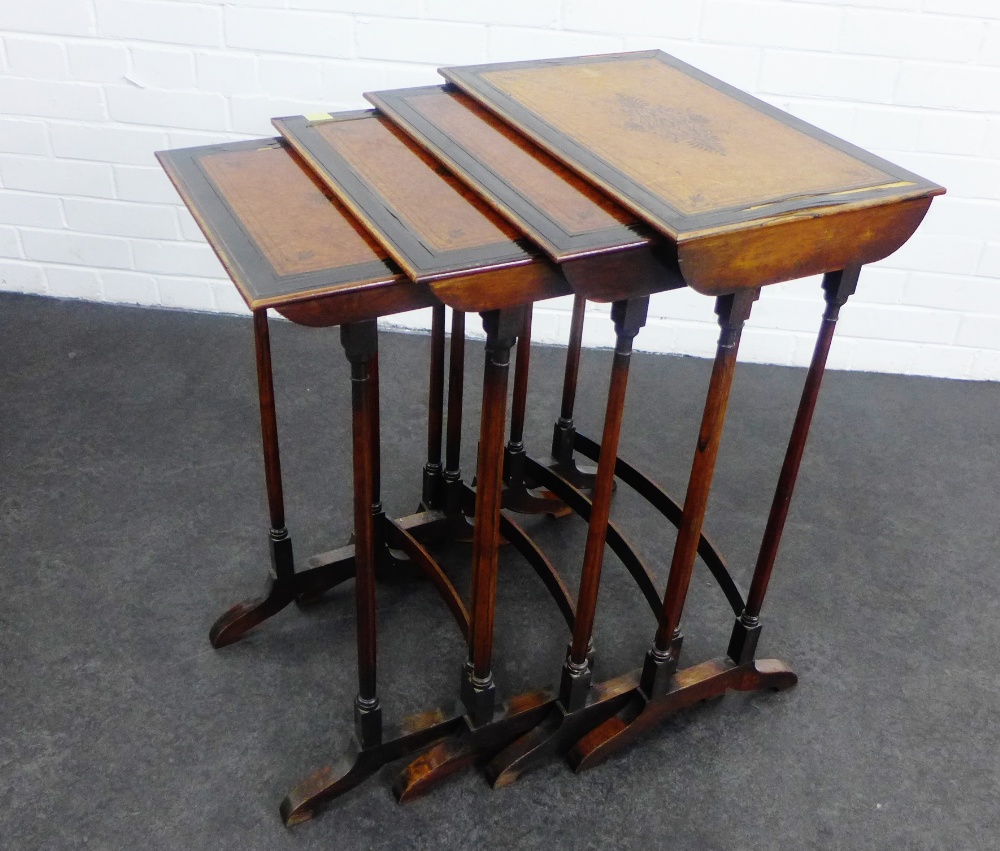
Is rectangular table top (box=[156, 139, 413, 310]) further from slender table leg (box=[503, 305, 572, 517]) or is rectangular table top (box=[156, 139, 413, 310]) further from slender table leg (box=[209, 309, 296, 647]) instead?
slender table leg (box=[503, 305, 572, 517])

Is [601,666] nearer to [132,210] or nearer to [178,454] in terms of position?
[178,454]

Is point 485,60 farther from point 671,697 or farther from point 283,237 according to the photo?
point 671,697

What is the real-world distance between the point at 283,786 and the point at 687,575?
69 cm

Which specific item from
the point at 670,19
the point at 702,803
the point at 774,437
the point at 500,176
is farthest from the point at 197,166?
the point at 774,437

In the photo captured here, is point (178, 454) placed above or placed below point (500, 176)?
below

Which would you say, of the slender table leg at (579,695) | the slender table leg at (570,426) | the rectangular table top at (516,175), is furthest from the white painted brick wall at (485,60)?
the slender table leg at (579,695)

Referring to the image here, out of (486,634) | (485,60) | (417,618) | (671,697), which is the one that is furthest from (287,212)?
(485,60)

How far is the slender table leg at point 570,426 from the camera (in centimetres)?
195

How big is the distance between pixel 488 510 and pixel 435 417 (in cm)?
50

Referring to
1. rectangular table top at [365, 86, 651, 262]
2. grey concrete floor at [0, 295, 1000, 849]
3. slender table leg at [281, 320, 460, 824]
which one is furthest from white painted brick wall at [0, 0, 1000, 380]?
slender table leg at [281, 320, 460, 824]

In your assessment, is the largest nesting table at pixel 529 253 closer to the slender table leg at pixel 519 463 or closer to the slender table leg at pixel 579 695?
the slender table leg at pixel 579 695

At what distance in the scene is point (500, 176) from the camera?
52.0 inches

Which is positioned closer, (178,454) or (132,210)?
(178,454)

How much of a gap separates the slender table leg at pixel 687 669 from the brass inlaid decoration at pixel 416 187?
34 centimetres
